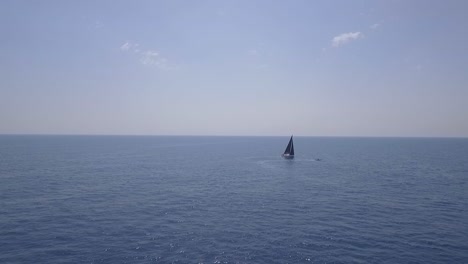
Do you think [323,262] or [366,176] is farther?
[366,176]

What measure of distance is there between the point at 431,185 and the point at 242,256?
78476mm

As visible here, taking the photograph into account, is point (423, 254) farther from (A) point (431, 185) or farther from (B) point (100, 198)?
(B) point (100, 198)

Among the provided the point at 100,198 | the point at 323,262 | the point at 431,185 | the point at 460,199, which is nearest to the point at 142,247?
the point at 323,262

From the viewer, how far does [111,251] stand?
4272cm

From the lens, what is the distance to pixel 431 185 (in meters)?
92.3

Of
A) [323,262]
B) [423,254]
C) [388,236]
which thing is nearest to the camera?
[323,262]

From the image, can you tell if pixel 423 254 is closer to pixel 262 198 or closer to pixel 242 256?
pixel 242 256

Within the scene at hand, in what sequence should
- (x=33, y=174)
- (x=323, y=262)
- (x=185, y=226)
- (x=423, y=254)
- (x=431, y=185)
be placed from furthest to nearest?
(x=33, y=174)
(x=431, y=185)
(x=185, y=226)
(x=423, y=254)
(x=323, y=262)

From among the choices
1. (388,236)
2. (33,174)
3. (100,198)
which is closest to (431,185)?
(388,236)

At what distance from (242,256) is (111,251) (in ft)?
61.7

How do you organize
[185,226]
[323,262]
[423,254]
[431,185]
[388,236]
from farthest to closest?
[431,185] < [185,226] < [388,236] < [423,254] < [323,262]

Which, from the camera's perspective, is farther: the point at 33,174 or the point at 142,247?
the point at 33,174

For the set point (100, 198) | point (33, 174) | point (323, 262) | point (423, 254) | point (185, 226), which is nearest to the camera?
point (323, 262)

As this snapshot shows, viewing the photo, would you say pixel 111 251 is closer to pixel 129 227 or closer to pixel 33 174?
pixel 129 227
